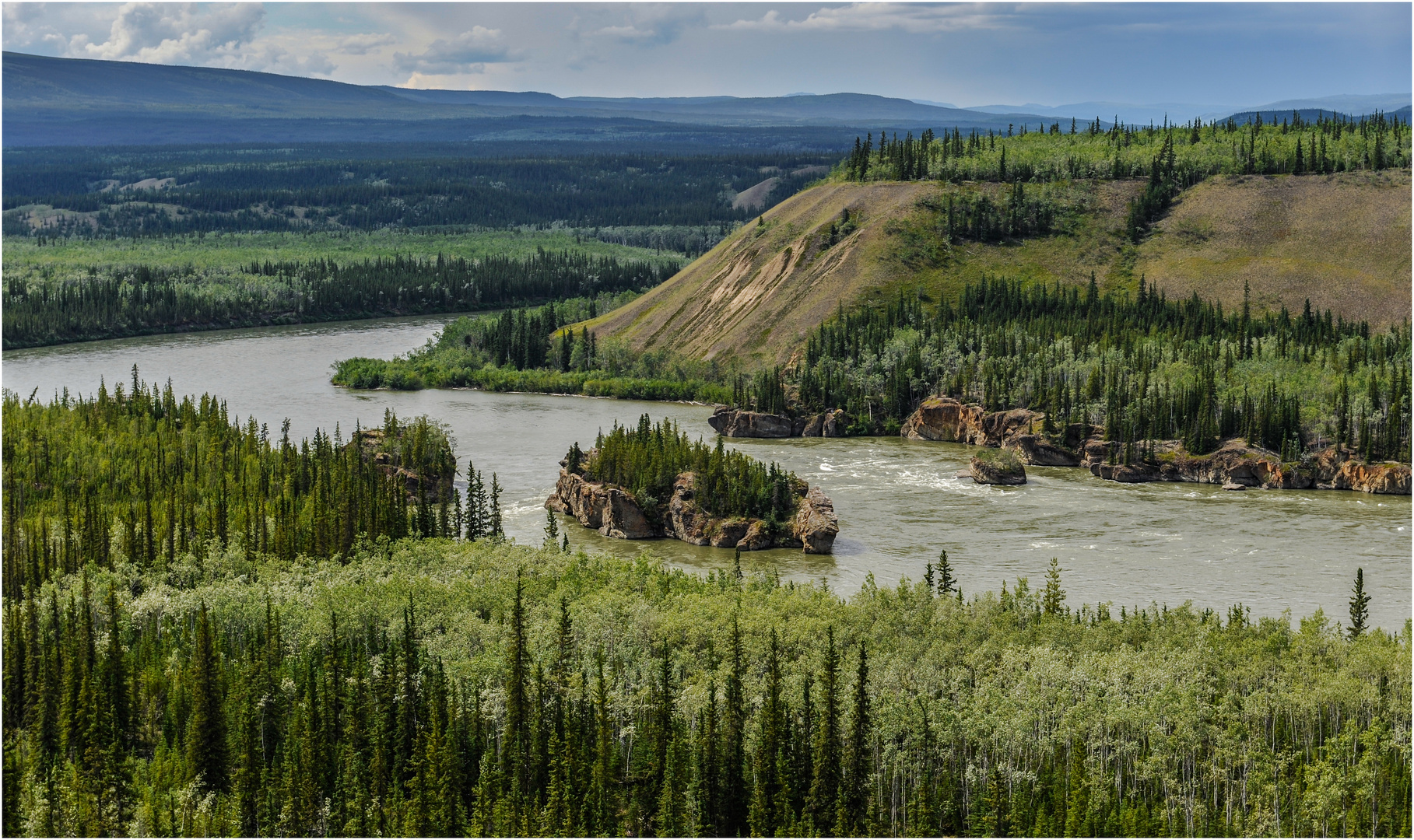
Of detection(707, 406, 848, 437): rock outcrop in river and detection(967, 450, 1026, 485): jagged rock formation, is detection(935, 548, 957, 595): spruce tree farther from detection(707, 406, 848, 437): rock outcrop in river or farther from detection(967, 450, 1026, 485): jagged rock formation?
detection(707, 406, 848, 437): rock outcrop in river

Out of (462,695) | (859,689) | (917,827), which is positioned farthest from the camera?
(462,695)

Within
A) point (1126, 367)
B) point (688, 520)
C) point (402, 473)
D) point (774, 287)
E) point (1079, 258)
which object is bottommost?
point (688, 520)

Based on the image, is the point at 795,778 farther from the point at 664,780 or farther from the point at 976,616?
the point at 976,616

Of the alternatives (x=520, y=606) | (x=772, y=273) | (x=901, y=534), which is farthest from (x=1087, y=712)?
(x=772, y=273)

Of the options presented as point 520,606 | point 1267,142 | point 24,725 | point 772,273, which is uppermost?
point 1267,142

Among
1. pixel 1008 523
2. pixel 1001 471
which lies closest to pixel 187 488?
pixel 1008 523

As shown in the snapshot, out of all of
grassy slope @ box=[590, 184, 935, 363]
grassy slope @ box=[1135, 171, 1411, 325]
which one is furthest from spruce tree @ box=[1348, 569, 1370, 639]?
grassy slope @ box=[590, 184, 935, 363]

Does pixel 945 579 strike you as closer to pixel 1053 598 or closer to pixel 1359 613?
pixel 1053 598
